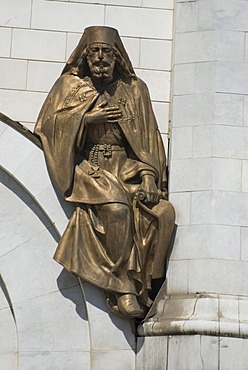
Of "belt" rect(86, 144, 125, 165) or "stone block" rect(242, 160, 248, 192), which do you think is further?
"belt" rect(86, 144, 125, 165)


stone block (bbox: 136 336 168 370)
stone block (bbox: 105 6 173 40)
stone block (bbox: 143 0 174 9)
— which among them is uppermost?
stone block (bbox: 143 0 174 9)

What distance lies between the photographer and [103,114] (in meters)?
12.1

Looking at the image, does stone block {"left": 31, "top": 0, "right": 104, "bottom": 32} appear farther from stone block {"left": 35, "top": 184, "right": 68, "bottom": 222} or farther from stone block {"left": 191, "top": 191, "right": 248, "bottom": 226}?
stone block {"left": 191, "top": 191, "right": 248, "bottom": 226}

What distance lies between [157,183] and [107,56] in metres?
1.18

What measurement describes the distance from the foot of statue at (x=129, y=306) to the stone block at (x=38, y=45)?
7.59 feet

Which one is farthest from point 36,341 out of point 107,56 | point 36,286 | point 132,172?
point 107,56

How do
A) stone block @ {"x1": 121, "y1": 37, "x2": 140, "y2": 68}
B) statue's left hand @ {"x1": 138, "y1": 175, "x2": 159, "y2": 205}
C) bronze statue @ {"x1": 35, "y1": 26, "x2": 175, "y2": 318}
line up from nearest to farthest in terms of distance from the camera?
bronze statue @ {"x1": 35, "y1": 26, "x2": 175, "y2": 318}
statue's left hand @ {"x1": 138, "y1": 175, "x2": 159, "y2": 205}
stone block @ {"x1": 121, "y1": 37, "x2": 140, "y2": 68}

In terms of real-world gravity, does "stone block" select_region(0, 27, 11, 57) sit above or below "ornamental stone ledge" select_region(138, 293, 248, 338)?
above

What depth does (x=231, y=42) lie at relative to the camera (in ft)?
40.1

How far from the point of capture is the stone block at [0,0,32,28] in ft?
41.6

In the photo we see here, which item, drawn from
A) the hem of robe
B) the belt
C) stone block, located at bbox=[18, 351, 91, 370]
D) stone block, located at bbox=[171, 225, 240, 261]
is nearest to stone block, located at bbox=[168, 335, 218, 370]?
the hem of robe

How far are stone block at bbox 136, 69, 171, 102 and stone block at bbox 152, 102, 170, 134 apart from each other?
5 cm

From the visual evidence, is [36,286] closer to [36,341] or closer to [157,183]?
[36,341]

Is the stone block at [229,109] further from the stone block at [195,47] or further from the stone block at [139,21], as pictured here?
the stone block at [139,21]
